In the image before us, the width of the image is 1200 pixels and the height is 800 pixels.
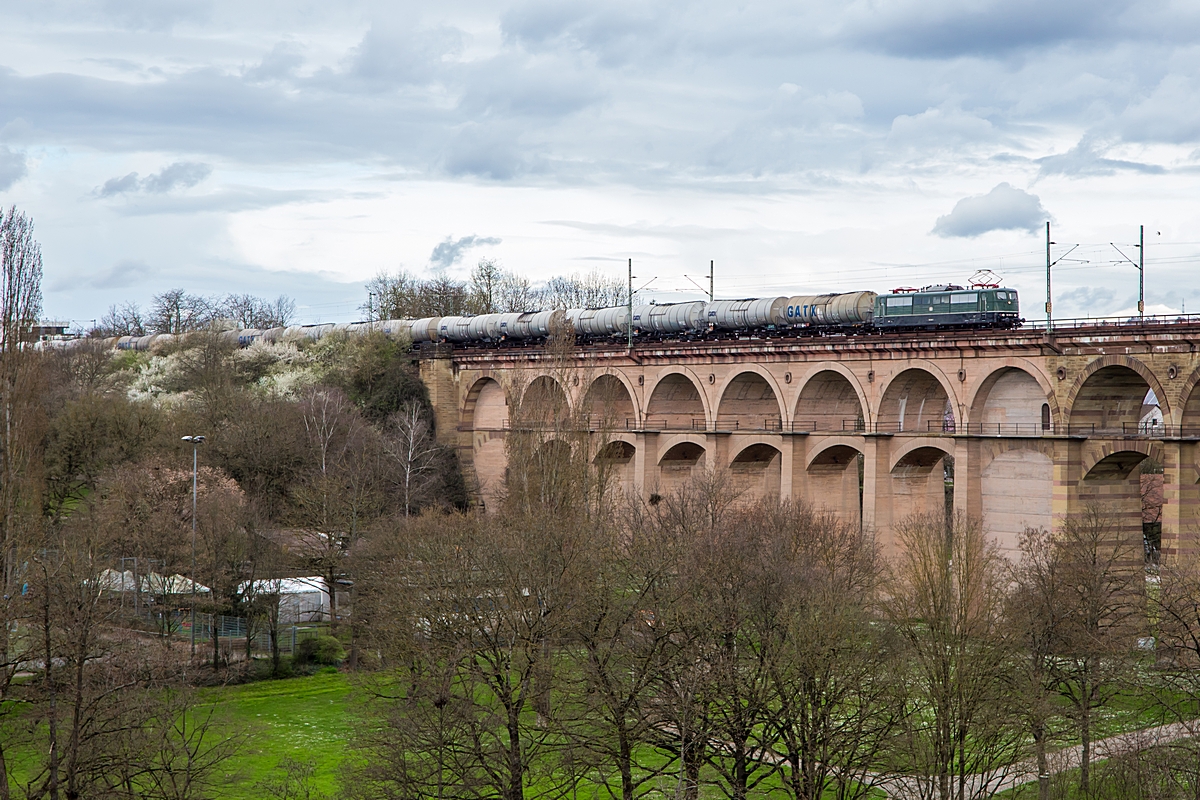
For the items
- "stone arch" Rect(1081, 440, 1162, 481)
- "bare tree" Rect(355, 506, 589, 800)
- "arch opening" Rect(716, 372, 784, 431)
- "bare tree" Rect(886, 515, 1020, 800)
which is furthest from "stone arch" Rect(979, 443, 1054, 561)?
"bare tree" Rect(355, 506, 589, 800)

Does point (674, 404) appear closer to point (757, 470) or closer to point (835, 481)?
point (757, 470)

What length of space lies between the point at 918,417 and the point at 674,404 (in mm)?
14402

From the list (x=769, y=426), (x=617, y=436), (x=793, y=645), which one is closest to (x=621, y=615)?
(x=793, y=645)

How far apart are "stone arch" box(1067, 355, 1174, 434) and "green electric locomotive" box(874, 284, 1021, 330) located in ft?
19.8

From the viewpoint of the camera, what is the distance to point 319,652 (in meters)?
42.3

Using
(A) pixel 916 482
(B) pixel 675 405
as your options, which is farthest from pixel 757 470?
(A) pixel 916 482

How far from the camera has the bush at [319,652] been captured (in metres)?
42.1

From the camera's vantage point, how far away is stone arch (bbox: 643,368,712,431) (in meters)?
60.4

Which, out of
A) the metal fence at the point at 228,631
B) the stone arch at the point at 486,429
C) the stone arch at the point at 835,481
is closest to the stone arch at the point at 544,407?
the metal fence at the point at 228,631

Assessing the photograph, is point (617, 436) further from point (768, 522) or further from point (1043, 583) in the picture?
point (1043, 583)

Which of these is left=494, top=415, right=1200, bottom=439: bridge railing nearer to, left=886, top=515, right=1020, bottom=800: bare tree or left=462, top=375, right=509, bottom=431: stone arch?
left=462, top=375, right=509, bottom=431: stone arch

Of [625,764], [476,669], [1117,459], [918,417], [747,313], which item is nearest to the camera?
[625,764]

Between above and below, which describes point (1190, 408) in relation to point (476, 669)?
above

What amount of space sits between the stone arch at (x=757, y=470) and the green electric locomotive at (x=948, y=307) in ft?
28.0
